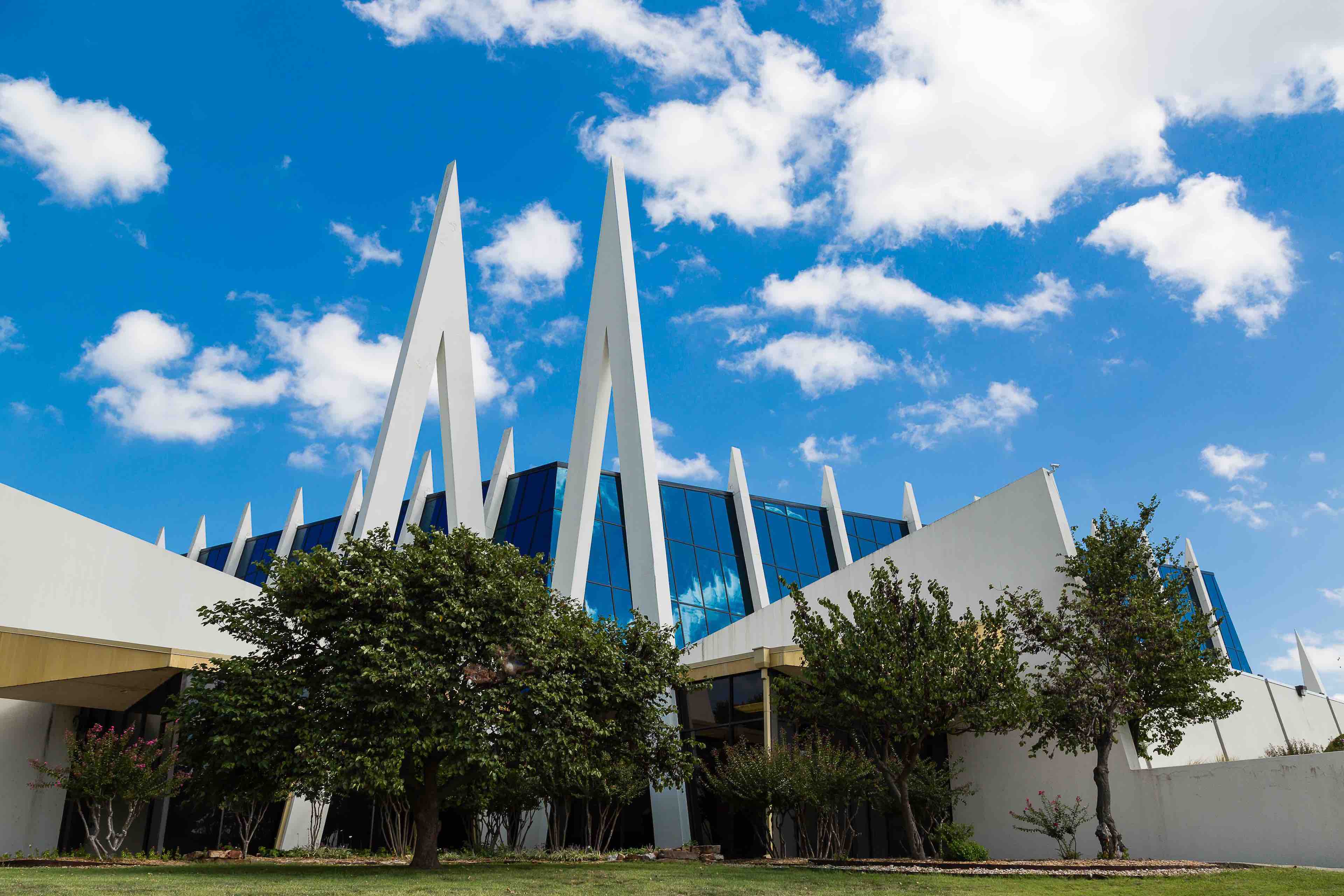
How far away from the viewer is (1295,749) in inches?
821

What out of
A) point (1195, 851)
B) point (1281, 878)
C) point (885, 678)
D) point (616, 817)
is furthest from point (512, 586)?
point (1195, 851)

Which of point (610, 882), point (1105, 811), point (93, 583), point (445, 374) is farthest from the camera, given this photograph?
point (445, 374)

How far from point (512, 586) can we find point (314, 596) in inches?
135

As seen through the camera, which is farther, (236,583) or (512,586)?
(236,583)

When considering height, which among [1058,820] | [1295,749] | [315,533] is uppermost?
[315,533]

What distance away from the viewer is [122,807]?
74.1 feet

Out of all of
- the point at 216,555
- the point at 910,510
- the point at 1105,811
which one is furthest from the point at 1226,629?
the point at 216,555

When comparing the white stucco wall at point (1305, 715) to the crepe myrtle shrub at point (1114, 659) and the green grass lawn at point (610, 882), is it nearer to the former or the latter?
the crepe myrtle shrub at point (1114, 659)

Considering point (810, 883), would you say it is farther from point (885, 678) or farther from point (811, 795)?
point (811, 795)

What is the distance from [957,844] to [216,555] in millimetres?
58572

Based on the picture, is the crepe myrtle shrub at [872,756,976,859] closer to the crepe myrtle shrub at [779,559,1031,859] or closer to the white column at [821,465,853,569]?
the crepe myrtle shrub at [779,559,1031,859]

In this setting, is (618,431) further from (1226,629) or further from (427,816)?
(1226,629)

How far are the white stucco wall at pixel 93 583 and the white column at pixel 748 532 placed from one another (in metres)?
21.5

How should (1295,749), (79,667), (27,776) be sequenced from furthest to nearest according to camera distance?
(27,776) < (1295,749) < (79,667)
